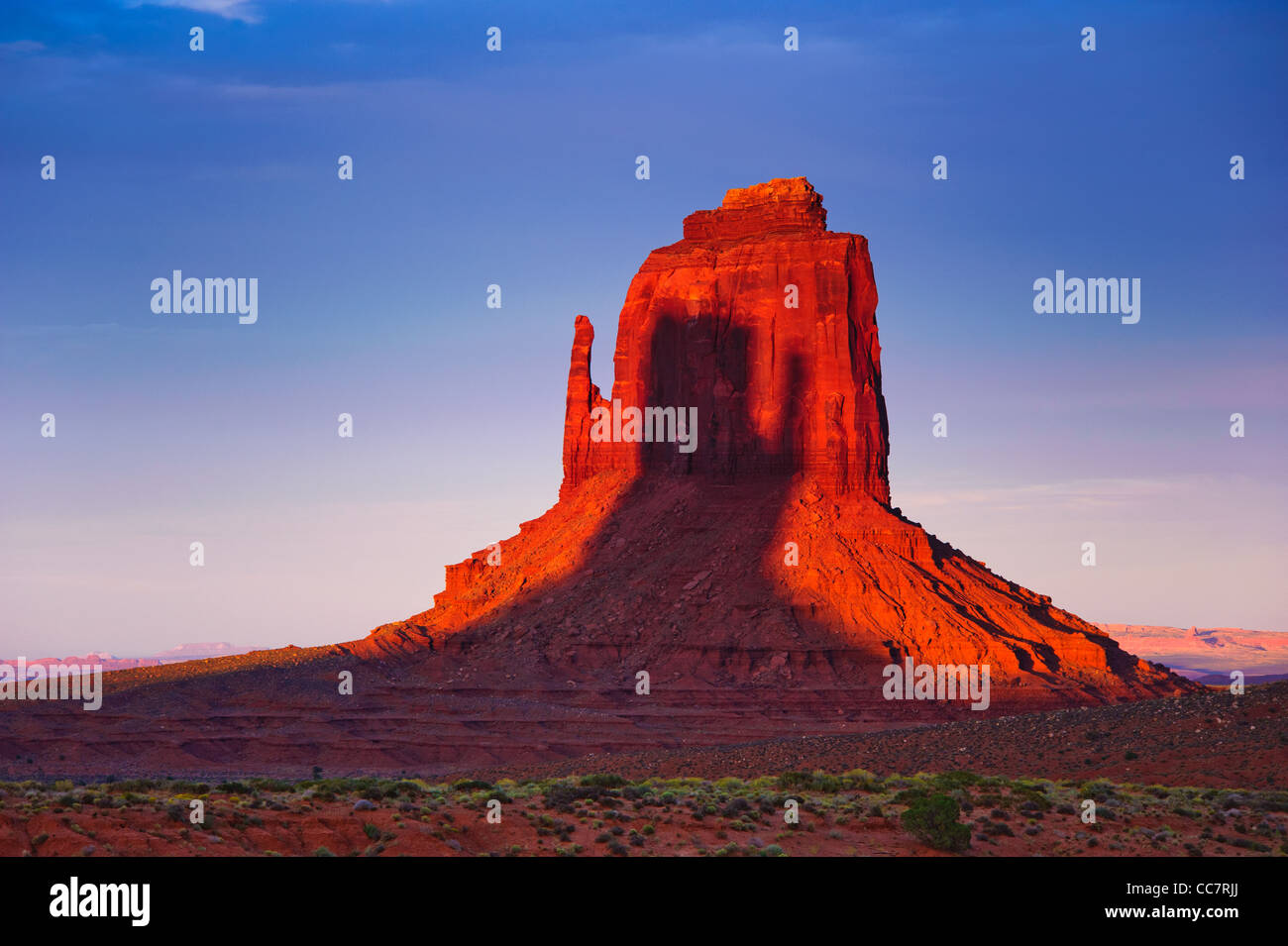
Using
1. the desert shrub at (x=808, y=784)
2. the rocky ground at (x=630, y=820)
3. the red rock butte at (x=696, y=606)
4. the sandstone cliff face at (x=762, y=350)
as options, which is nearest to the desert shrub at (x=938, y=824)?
the rocky ground at (x=630, y=820)

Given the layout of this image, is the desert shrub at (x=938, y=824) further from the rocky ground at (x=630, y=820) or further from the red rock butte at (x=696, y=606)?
the red rock butte at (x=696, y=606)

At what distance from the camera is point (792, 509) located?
97500 mm

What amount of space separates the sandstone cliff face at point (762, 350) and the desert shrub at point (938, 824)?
70208mm

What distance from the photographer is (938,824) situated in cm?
2966

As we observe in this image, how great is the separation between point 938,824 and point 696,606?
62.3m

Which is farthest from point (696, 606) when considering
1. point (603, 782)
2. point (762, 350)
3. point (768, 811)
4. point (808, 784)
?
point (768, 811)

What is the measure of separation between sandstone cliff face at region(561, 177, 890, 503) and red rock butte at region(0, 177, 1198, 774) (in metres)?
0.17

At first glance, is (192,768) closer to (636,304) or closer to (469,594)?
(469,594)

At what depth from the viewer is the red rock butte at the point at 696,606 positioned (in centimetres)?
7900

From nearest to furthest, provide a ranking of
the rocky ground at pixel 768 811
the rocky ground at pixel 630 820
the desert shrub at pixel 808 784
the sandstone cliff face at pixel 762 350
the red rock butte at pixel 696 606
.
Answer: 1. the rocky ground at pixel 630 820
2. the rocky ground at pixel 768 811
3. the desert shrub at pixel 808 784
4. the red rock butte at pixel 696 606
5. the sandstone cliff face at pixel 762 350

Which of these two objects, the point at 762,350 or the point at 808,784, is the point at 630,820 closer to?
the point at 808,784

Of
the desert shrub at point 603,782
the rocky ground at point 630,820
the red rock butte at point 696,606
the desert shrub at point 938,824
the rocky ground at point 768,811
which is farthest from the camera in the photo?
Answer: the red rock butte at point 696,606

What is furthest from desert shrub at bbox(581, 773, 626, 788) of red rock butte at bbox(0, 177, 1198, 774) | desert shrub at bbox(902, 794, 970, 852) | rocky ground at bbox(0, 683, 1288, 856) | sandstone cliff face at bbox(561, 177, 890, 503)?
sandstone cliff face at bbox(561, 177, 890, 503)
